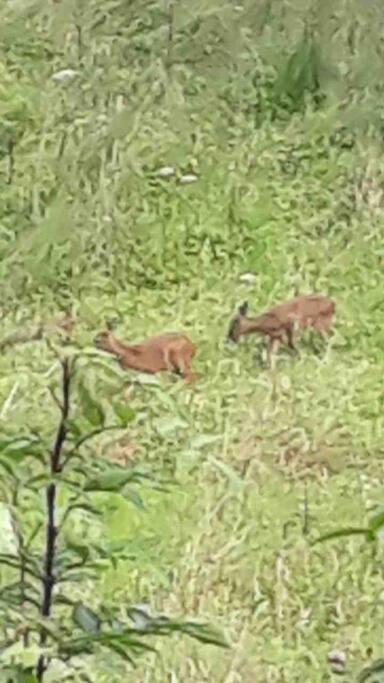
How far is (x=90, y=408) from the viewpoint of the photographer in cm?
104

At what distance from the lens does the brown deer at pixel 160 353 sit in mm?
3037

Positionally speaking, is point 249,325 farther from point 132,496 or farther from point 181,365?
point 132,496

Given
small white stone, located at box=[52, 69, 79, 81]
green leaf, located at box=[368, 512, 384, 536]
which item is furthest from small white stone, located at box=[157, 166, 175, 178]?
green leaf, located at box=[368, 512, 384, 536]

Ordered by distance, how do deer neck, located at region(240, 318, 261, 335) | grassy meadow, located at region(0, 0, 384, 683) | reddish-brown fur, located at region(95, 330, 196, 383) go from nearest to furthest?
grassy meadow, located at region(0, 0, 384, 683)
reddish-brown fur, located at region(95, 330, 196, 383)
deer neck, located at region(240, 318, 261, 335)

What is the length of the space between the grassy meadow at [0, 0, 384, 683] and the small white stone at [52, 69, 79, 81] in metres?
0.01

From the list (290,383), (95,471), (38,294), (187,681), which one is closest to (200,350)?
(290,383)

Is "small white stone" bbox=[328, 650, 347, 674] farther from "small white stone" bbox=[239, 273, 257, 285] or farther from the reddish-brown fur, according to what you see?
"small white stone" bbox=[239, 273, 257, 285]

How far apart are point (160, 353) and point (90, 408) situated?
2.06 metres

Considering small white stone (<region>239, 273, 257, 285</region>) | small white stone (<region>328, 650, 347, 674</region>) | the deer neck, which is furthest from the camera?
small white stone (<region>239, 273, 257, 285</region>)

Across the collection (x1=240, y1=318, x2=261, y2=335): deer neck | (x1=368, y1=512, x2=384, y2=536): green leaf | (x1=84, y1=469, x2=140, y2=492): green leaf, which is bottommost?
(x1=240, y1=318, x2=261, y2=335): deer neck

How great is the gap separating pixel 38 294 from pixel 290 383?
0.75 metres

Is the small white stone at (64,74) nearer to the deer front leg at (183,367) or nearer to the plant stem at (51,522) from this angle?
the deer front leg at (183,367)

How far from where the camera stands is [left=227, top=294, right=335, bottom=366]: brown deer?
322cm

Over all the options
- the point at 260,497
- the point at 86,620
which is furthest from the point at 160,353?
the point at 86,620
